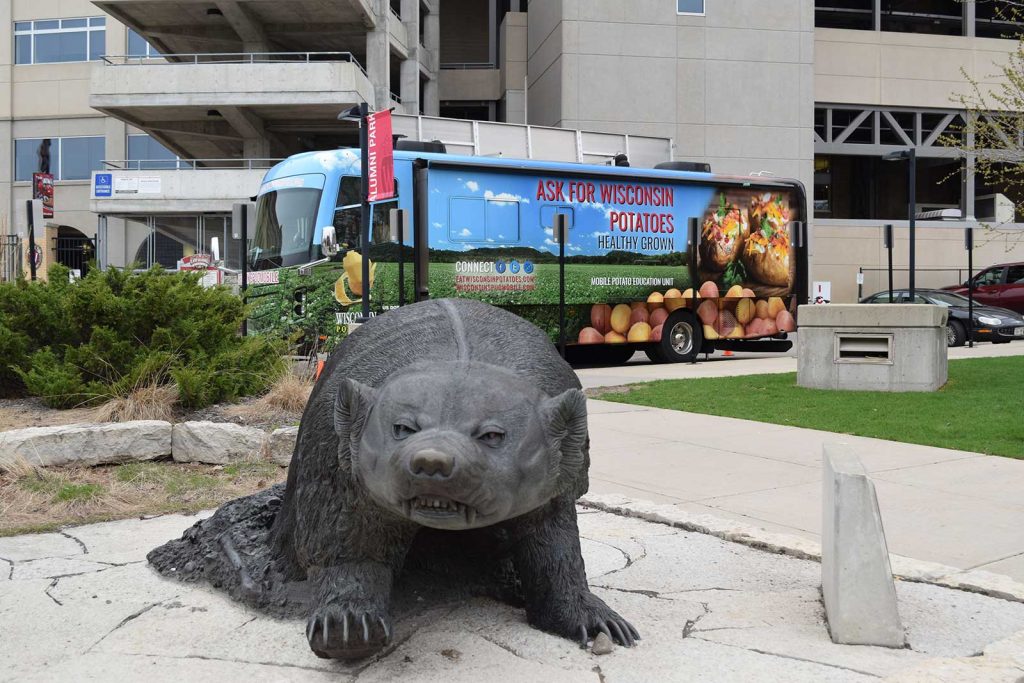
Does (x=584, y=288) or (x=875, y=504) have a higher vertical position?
(x=584, y=288)

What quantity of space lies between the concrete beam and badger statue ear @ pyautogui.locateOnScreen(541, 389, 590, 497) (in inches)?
1111

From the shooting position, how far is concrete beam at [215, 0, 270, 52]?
28172 mm

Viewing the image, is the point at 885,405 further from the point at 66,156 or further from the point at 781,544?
the point at 66,156

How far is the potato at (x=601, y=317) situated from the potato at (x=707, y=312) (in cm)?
208

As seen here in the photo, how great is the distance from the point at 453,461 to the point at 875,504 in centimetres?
176

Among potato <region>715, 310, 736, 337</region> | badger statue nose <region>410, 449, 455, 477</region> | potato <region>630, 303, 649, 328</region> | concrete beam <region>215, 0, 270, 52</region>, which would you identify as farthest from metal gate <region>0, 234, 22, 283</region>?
concrete beam <region>215, 0, 270, 52</region>

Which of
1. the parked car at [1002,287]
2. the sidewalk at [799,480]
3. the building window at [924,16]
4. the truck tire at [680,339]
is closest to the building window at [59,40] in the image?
the truck tire at [680,339]

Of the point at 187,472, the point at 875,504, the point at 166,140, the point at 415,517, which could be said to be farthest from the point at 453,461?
the point at 166,140

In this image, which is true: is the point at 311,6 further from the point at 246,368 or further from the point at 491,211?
the point at 246,368

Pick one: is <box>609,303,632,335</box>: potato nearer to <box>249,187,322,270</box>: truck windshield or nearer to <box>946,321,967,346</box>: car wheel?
<box>249,187,322,270</box>: truck windshield

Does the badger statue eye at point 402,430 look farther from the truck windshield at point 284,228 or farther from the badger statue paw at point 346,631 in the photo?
the truck windshield at point 284,228

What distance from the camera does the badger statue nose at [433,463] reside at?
2.45m

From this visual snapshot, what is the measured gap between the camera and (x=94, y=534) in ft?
16.1

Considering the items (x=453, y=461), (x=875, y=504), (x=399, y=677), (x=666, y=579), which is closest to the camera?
(x=453, y=461)
